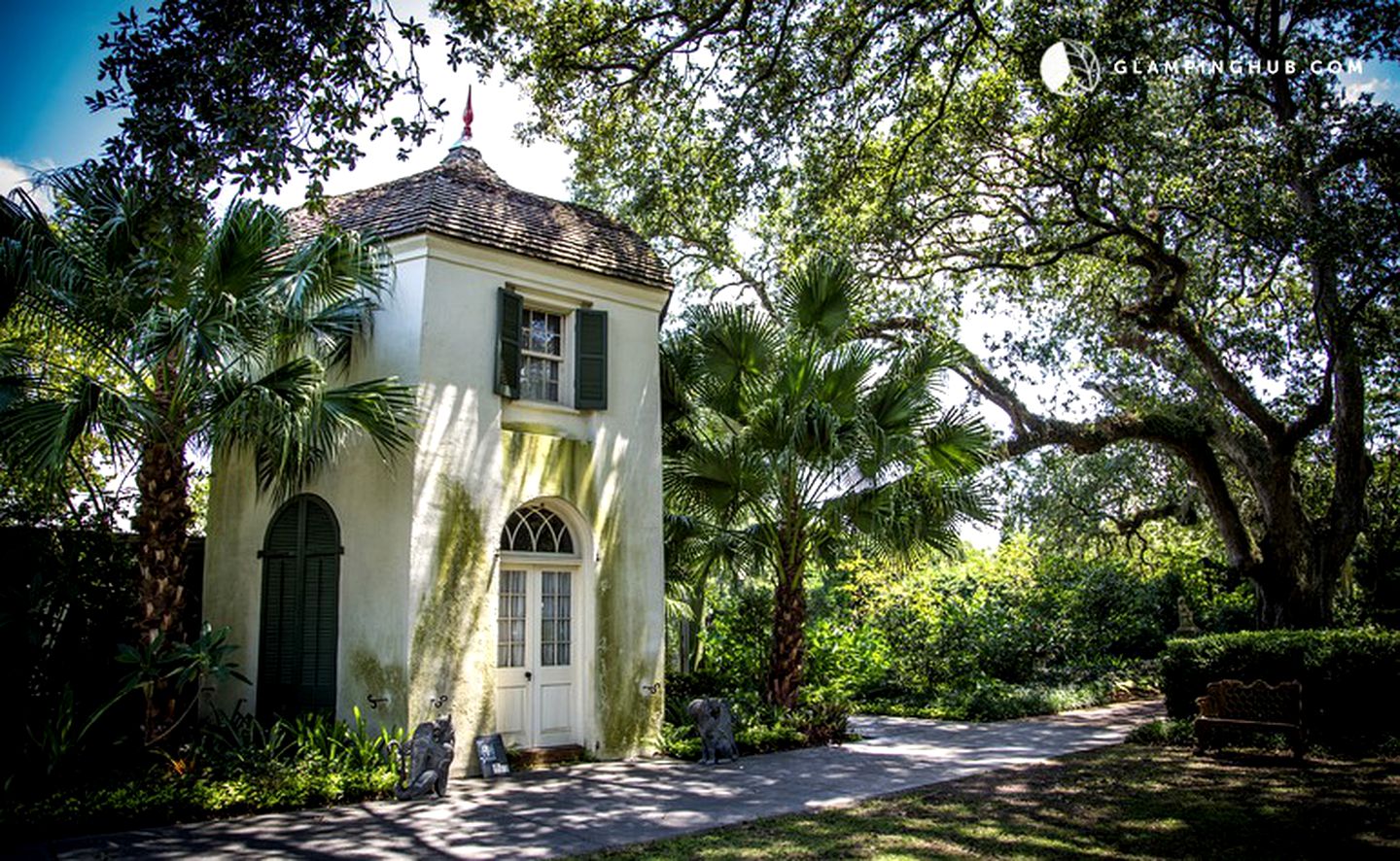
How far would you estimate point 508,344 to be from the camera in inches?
478

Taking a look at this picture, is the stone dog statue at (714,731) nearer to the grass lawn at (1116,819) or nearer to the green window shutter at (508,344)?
the grass lawn at (1116,819)

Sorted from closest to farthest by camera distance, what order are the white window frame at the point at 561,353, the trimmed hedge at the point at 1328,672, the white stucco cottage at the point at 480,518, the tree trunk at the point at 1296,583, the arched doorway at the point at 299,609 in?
the white stucco cottage at the point at 480,518, the arched doorway at the point at 299,609, the trimmed hedge at the point at 1328,672, the white window frame at the point at 561,353, the tree trunk at the point at 1296,583

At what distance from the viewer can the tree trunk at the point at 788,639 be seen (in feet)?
44.6

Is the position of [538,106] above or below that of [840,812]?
above

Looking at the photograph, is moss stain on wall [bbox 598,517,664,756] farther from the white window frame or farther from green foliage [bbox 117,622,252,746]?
green foliage [bbox 117,622,252,746]

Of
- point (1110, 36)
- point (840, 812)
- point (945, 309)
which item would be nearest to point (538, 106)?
point (1110, 36)

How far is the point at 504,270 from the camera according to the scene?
1234cm

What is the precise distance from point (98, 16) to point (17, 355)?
432cm

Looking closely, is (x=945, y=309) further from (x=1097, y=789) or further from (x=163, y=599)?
(x=163, y=599)

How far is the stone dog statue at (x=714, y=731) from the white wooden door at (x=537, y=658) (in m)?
1.66

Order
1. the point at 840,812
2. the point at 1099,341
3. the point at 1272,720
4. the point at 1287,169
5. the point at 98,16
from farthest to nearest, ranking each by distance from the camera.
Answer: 1. the point at 1099,341
2. the point at 1287,169
3. the point at 1272,720
4. the point at 840,812
5. the point at 98,16

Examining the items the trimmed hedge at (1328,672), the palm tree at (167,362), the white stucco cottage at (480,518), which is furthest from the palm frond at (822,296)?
the trimmed hedge at (1328,672)

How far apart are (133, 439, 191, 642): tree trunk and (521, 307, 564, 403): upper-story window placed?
4.28 metres

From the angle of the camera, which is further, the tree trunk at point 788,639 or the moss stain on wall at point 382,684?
the tree trunk at point 788,639
